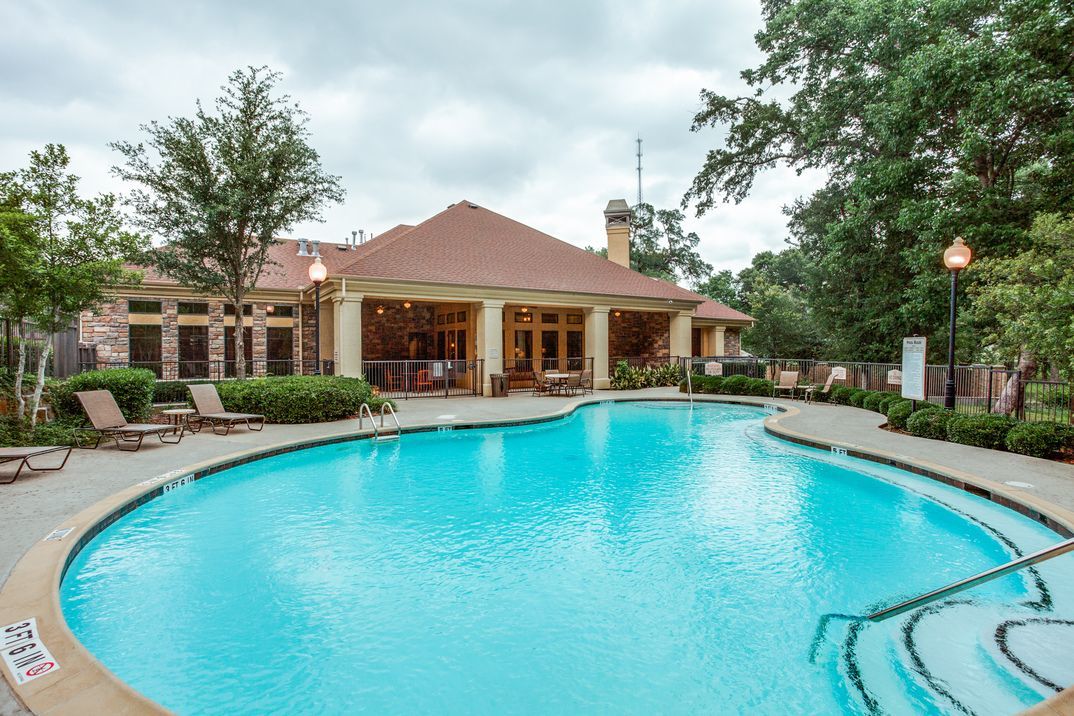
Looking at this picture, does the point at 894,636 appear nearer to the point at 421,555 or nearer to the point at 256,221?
the point at 421,555

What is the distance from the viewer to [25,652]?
254cm

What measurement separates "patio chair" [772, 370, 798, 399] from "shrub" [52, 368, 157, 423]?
1618 cm

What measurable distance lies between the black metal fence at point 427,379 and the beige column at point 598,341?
4517 millimetres

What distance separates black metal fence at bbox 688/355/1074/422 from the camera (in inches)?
389

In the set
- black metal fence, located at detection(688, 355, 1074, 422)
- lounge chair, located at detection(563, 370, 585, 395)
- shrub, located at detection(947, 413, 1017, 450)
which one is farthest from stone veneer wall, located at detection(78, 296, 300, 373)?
shrub, located at detection(947, 413, 1017, 450)

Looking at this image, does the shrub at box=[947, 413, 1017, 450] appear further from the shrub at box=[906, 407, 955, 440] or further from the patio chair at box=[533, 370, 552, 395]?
the patio chair at box=[533, 370, 552, 395]

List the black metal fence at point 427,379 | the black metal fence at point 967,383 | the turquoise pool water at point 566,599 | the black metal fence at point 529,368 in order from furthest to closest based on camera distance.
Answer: the black metal fence at point 529,368
the black metal fence at point 427,379
the black metal fence at point 967,383
the turquoise pool water at point 566,599

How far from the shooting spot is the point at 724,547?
483cm

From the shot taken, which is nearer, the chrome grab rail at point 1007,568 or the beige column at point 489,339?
the chrome grab rail at point 1007,568

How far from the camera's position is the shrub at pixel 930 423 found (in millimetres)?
8820

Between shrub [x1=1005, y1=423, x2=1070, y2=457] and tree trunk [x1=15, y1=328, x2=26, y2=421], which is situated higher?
tree trunk [x1=15, y1=328, x2=26, y2=421]

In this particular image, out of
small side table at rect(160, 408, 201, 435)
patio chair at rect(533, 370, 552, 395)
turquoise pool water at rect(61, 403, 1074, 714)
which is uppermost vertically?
patio chair at rect(533, 370, 552, 395)

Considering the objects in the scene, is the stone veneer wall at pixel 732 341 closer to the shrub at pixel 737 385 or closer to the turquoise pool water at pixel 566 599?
the shrub at pixel 737 385

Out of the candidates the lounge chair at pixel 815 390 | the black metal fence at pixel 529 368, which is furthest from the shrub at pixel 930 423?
the black metal fence at pixel 529 368
